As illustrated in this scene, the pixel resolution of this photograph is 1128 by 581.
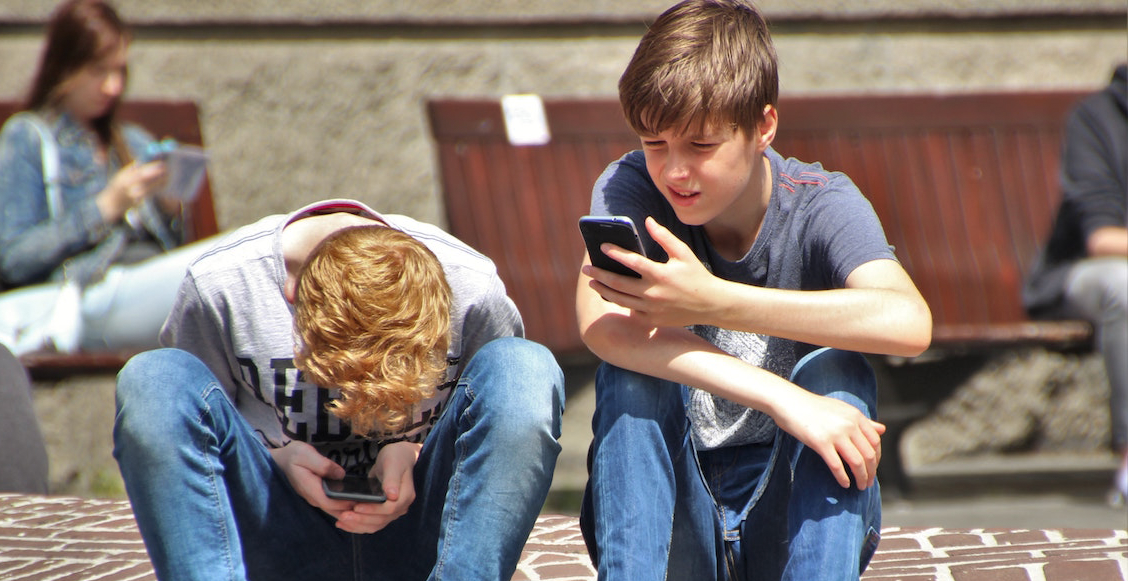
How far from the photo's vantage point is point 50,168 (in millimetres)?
4086

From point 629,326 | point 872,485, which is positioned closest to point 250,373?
point 629,326

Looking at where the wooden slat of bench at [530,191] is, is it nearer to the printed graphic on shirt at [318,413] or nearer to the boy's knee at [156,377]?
the printed graphic on shirt at [318,413]

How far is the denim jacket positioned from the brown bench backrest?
124 cm

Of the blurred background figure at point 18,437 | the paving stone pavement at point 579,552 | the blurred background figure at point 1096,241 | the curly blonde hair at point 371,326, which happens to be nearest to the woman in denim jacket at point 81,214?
the blurred background figure at point 18,437

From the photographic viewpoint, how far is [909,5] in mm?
5305

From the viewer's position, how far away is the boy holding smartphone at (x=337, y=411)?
2.03 metres

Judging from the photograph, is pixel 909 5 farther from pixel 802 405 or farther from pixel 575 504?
pixel 802 405

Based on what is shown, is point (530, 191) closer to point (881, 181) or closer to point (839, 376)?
point (881, 181)

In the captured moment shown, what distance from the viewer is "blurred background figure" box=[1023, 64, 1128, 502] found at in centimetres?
418

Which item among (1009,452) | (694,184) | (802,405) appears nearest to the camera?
(802,405)

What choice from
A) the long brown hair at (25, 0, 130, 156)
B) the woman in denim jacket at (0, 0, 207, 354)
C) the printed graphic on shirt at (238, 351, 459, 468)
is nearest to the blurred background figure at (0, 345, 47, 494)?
the woman in denim jacket at (0, 0, 207, 354)

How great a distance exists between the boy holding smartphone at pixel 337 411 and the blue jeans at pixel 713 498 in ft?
0.45

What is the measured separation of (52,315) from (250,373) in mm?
2071

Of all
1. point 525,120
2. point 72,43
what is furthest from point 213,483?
point 525,120
